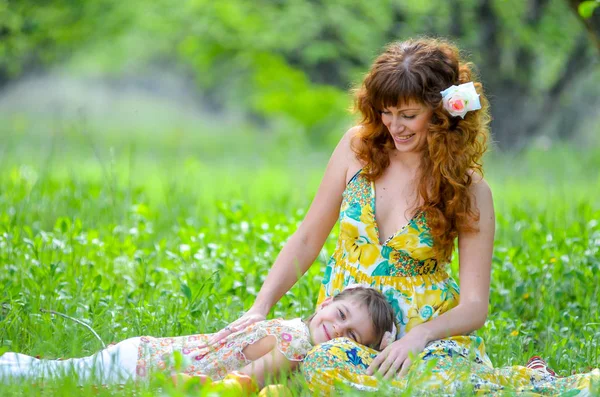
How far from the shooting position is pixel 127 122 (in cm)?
2522

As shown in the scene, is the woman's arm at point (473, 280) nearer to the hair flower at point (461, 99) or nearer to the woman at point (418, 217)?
the woman at point (418, 217)

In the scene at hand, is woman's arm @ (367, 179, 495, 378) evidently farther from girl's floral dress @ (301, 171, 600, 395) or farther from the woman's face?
the woman's face

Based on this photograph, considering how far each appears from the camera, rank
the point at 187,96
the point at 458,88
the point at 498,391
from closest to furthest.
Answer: the point at 498,391
the point at 458,88
the point at 187,96

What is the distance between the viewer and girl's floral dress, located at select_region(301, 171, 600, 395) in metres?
2.83

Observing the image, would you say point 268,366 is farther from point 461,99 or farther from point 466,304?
point 461,99

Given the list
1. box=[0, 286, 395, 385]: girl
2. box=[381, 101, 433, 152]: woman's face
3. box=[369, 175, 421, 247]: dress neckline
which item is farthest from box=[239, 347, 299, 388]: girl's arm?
box=[381, 101, 433, 152]: woman's face

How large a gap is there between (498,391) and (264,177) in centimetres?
860

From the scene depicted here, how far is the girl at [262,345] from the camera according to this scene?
3.05 m

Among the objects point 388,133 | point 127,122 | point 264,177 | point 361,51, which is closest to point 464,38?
point 361,51

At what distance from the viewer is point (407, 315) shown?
3234mm

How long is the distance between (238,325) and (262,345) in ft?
0.50

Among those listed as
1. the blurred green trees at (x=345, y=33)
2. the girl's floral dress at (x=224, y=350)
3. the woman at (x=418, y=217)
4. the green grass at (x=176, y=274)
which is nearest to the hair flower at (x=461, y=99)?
the woman at (x=418, y=217)

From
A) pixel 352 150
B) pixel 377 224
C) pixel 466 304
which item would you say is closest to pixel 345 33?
pixel 352 150

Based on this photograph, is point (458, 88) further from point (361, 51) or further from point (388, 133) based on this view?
point (361, 51)
